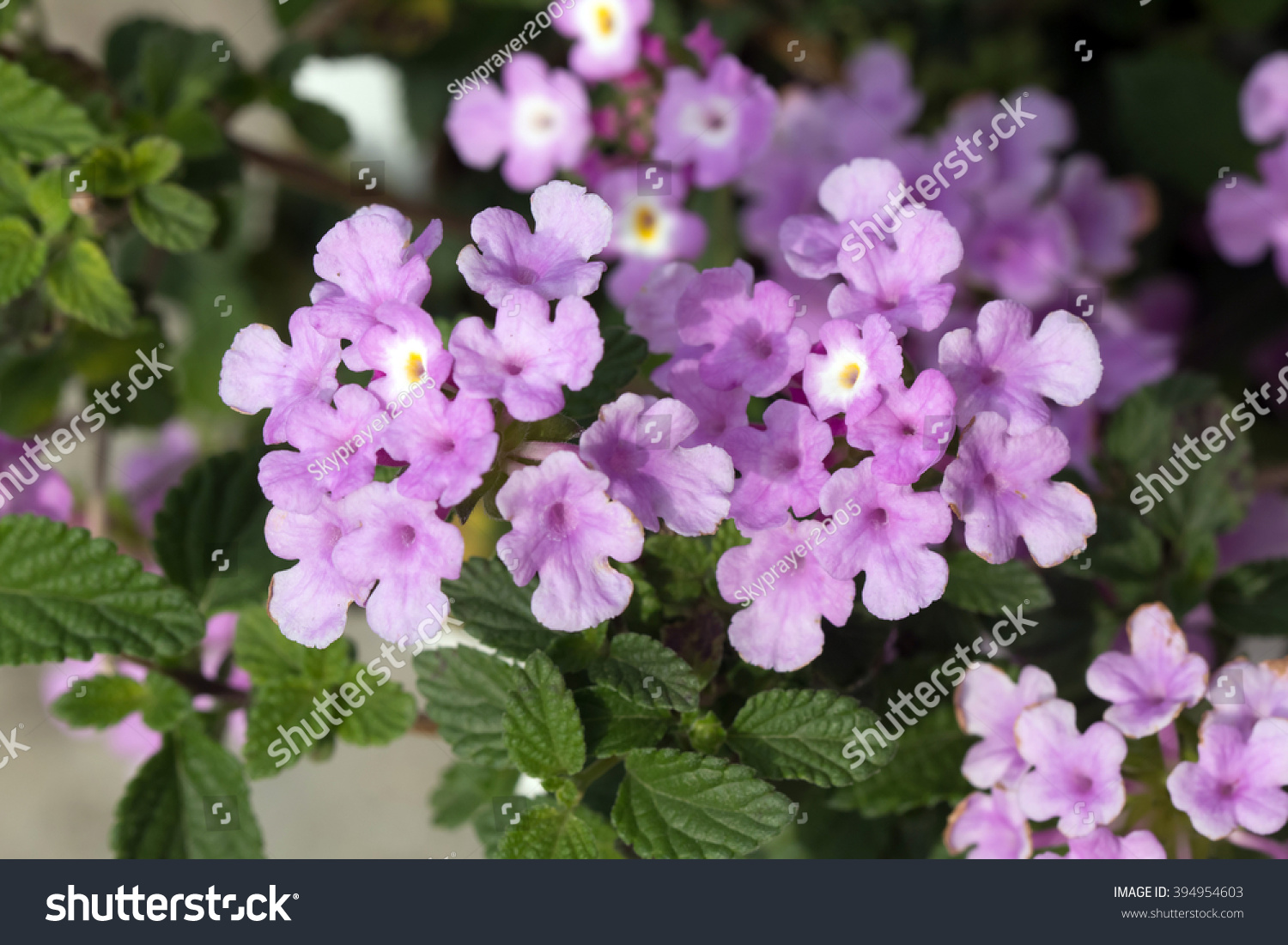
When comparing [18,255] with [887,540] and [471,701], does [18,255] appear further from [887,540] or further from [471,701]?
[887,540]

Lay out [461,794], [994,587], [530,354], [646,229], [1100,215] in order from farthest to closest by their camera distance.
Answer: [1100,215], [646,229], [461,794], [994,587], [530,354]

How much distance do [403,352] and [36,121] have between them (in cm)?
63

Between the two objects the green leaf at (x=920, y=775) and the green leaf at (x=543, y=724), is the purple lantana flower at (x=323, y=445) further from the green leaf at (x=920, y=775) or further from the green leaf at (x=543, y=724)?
the green leaf at (x=920, y=775)

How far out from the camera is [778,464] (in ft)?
2.71

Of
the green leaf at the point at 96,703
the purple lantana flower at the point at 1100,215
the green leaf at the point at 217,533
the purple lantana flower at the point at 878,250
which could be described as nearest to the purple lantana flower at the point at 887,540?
the purple lantana flower at the point at 878,250

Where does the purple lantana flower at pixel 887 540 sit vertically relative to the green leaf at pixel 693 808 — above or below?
above

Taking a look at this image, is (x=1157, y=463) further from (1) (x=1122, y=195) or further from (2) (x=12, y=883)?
(2) (x=12, y=883)

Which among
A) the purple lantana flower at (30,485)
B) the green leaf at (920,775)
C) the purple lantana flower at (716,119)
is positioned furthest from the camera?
the purple lantana flower at (716,119)

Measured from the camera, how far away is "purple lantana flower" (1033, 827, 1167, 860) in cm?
91

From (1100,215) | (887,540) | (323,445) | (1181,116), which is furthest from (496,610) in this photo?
(1181,116)

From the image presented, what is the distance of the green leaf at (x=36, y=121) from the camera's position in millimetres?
1117

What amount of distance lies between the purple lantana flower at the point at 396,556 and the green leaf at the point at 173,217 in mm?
558

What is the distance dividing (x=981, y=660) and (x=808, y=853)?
268mm

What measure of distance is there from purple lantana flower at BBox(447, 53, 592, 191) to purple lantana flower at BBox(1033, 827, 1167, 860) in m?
1.02
